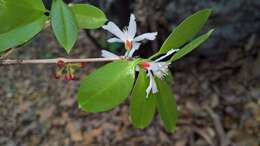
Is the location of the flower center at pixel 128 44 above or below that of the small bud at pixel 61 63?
below

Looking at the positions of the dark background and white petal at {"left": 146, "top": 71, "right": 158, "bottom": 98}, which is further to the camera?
the dark background

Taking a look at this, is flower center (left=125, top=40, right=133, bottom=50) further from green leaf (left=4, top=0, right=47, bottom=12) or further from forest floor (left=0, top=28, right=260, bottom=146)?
forest floor (left=0, top=28, right=260, bottom=146)

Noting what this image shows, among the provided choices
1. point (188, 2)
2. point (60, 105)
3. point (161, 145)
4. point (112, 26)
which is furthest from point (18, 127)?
point (112, 26)

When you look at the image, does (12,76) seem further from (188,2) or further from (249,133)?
(249,133)

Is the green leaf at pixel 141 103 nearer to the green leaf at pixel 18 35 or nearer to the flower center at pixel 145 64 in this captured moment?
the flower center at pixel 145 64

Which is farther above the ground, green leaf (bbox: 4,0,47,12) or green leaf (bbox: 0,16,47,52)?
green leaf (bbox: 4,0,47,12)

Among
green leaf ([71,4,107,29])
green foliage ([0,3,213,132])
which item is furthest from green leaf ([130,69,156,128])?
green leaf ([71,4,107,29])

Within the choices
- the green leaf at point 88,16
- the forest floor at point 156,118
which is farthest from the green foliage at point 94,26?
the forest floor at point 156,118
